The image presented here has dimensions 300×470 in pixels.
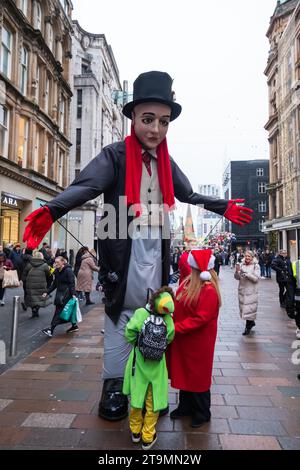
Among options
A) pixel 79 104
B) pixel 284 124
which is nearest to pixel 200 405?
pixel 284 124

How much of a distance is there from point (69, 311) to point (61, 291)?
1.46ft

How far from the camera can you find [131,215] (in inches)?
139

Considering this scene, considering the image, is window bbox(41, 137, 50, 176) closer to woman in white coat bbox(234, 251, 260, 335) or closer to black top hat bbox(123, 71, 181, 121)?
woman in white coat bbox(234, 251, 260, 335)

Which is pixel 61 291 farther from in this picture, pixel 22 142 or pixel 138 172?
pixel 22 142

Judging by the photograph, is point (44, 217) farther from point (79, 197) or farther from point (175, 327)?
point (175, 327)

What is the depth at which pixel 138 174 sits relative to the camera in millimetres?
3602

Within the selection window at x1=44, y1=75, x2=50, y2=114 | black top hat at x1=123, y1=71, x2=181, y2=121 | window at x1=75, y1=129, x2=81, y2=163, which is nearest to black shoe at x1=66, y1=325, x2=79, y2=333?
black top hat at x1=123, y1=71, x2=181, y2=121

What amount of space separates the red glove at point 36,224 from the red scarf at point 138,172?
2.55 ft

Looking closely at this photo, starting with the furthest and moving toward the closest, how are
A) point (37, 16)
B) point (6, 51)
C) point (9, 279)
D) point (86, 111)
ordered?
point (86, 111), point (37, 16), point (6, 51), point (9, 279)

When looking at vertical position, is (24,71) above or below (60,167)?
above

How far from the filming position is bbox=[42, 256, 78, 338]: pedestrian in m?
7.32

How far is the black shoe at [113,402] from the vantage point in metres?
3.50

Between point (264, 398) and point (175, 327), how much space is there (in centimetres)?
159
